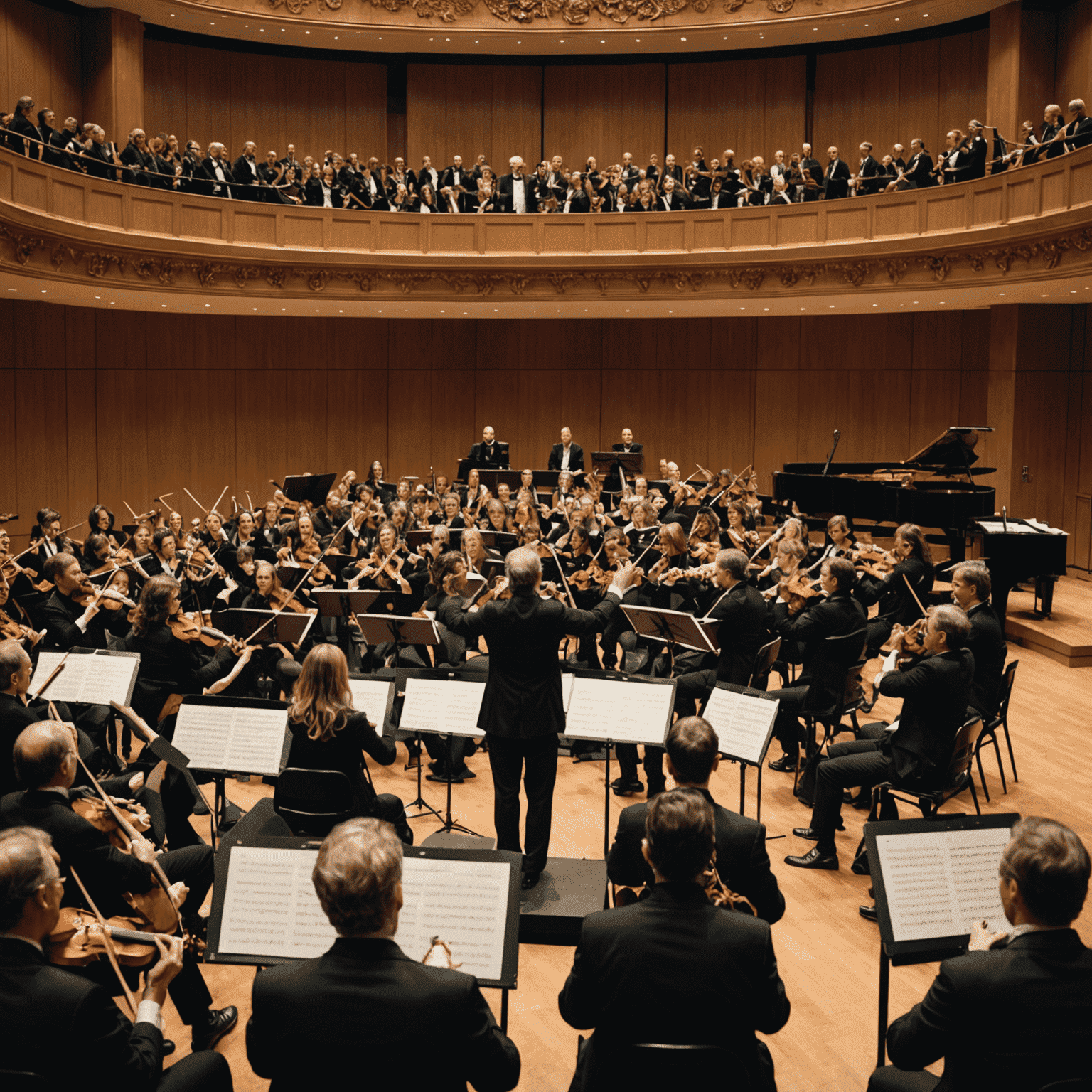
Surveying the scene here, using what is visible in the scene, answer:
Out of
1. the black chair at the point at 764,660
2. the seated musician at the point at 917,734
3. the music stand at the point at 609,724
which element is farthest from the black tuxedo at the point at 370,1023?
the black chair at the point at 764,660

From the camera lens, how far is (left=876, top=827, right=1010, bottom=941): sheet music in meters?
2.87

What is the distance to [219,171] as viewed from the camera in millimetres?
14031

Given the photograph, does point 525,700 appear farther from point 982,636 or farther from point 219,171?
point 219,171

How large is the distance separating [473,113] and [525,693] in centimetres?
1605

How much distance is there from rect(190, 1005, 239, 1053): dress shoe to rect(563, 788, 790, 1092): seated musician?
6.22ft

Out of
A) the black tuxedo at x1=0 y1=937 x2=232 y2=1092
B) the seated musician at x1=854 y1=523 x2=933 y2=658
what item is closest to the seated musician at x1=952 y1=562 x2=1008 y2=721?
the seated musician at x1=854 y1=523 x2=933 y2=658

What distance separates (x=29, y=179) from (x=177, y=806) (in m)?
9.21

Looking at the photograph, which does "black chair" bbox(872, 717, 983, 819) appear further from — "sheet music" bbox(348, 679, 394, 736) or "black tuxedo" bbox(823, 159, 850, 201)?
"black tuxedo" bbox(823, 159, 850, 201)

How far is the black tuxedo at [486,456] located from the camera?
13.8 m

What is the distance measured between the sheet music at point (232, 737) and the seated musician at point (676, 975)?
7.57 ft

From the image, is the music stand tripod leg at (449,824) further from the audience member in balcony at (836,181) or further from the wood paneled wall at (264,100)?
the wood paneled wall at (264,100)

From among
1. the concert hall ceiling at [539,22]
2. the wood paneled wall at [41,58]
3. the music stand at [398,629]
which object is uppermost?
the concert hall ceiling at [539,22]

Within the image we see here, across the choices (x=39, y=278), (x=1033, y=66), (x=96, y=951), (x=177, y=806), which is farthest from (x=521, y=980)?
(x=1033, y=66)

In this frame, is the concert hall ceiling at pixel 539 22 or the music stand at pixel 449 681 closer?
the music stand at pixel 449 681
